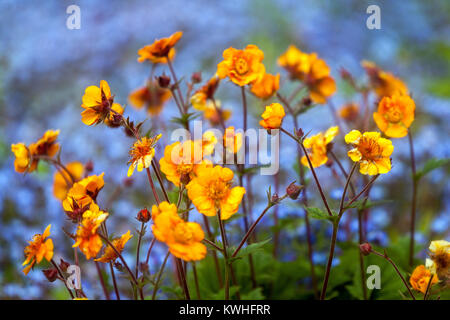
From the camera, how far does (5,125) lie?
7.54 ft

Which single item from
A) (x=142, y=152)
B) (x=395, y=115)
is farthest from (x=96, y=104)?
(x=395, y=115)

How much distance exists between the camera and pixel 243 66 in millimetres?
787

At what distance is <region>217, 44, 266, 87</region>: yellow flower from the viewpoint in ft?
2.55

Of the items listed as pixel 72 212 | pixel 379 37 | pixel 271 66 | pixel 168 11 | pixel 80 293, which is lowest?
pixel 80 293

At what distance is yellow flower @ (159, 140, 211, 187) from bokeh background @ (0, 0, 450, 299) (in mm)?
609

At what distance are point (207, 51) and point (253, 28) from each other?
40cm

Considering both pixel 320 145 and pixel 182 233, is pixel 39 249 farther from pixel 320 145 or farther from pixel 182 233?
pixel 320 145

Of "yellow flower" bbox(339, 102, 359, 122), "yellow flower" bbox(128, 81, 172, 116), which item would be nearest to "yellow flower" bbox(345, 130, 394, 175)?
"yellow flower" bbox(128, 81, 172, 116)

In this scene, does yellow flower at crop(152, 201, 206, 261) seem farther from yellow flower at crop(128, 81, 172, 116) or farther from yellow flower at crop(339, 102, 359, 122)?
yellow flower at crop(339, 102, 359, 122)

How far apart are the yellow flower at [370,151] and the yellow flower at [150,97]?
518mm

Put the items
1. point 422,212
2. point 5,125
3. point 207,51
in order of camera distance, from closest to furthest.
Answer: point 422,212 → point 5,125 → point 207,51

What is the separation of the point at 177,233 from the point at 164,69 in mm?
1503

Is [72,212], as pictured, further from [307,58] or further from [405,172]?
[405,172]

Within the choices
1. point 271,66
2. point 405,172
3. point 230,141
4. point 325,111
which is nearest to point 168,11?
point 271,66
